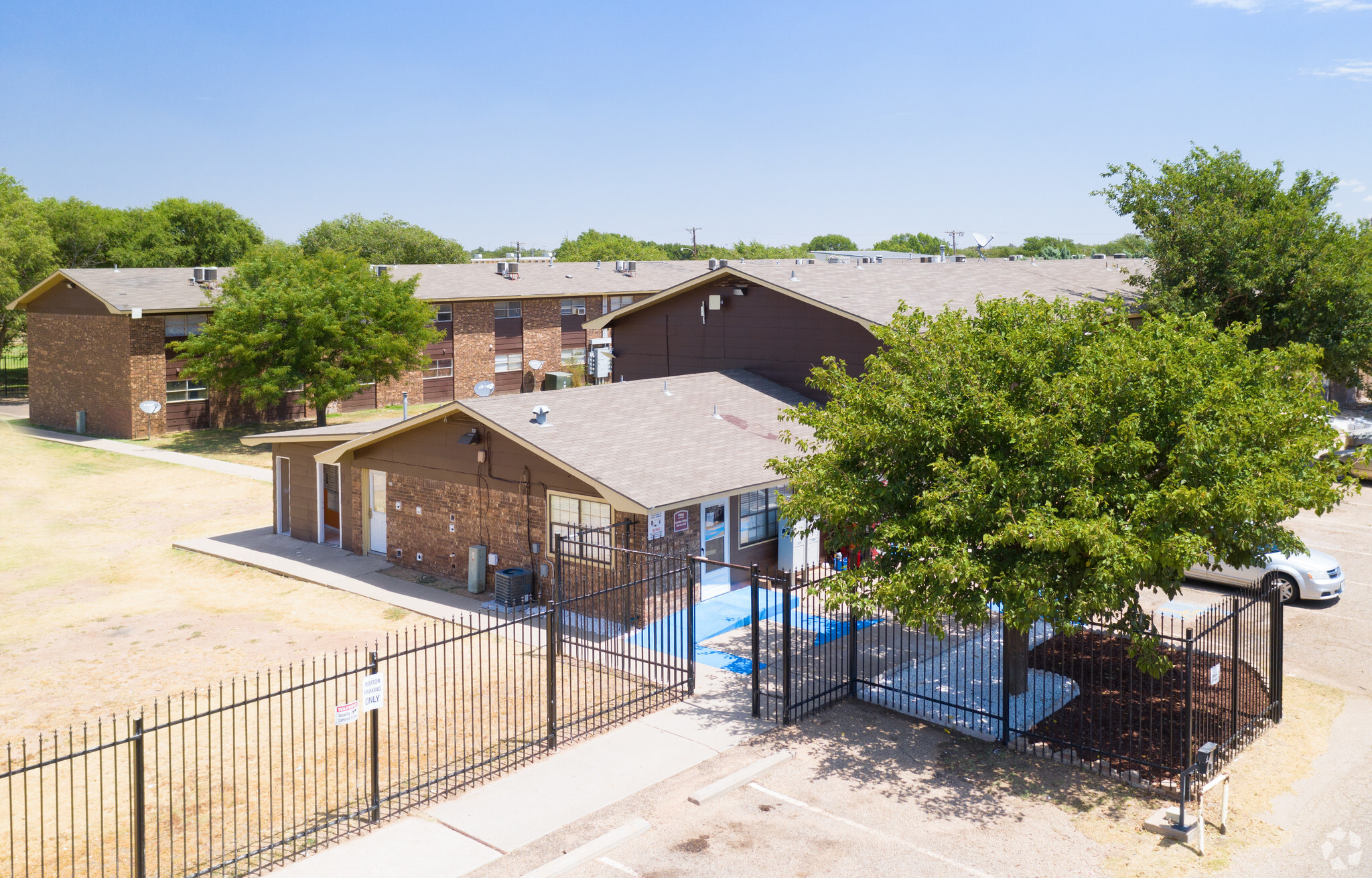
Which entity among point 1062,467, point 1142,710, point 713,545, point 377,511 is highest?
point 1062,467

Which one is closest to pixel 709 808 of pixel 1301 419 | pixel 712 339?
pixel 1301 419

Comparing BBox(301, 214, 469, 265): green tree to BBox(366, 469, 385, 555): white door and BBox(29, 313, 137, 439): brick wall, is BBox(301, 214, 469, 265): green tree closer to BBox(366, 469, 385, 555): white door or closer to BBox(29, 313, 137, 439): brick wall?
BBox(29, 313, 137, 439): brick wall

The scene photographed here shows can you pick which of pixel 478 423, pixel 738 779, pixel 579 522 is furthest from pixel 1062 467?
pixel 478 423

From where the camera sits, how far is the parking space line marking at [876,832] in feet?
33.8

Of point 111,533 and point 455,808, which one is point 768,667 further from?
point 111,533

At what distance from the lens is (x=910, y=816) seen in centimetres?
1144

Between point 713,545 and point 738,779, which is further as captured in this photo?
point 713,545

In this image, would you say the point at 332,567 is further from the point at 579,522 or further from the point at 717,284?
the point at 717,284

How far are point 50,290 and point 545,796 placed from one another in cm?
4149

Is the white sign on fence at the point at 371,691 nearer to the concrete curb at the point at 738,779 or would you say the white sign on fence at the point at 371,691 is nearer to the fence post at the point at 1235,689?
the concrete curb at the point at 738,779

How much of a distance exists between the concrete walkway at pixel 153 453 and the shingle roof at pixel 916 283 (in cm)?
1201

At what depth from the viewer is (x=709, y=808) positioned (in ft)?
37.8

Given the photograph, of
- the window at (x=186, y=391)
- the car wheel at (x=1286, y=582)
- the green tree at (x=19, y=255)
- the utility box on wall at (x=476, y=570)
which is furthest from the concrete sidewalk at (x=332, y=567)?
the green tree at (x=19, y=255)

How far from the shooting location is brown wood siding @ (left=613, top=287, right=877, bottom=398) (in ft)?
86.0
